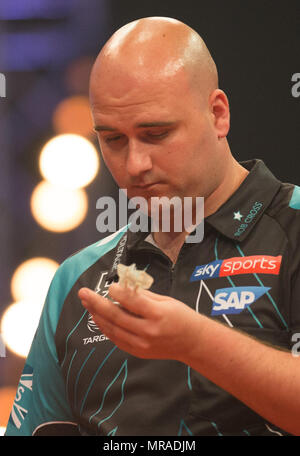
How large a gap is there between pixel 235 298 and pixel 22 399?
25.8 inches

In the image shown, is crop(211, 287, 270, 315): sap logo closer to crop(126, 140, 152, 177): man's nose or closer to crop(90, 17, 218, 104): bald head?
crop(126, 140, 152, 177): man's nose

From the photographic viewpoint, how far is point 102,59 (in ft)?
4.95

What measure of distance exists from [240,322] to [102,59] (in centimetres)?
64

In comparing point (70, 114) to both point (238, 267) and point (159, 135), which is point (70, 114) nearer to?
point (159, 135)

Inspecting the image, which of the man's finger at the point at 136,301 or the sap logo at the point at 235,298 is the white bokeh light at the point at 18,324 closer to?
the sap logo at the point at 235,298

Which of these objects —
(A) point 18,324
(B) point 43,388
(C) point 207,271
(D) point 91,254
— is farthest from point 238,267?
(A) point 18,324

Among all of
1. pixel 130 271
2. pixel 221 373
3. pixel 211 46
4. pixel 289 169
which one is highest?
pixel 211 46

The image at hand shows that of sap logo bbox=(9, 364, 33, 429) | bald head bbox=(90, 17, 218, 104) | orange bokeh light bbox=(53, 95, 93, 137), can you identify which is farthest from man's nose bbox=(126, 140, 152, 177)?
orange bokeh light bbox=(53, 95, 93, 137)

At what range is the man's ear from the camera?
153 centimetres

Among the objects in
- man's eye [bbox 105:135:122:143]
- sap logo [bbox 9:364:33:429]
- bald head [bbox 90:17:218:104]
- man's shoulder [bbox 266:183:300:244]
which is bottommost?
sap logo [bbox 9:364:33:429]

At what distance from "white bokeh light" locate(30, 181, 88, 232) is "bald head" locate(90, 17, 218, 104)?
1066mm

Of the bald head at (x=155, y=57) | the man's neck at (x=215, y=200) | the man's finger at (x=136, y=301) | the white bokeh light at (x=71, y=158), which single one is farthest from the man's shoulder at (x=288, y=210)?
the white bokeh light at (x=71, y=158)
